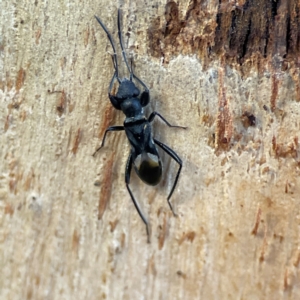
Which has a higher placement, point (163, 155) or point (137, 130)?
point (137, 130)

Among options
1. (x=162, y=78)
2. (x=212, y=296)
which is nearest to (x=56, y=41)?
(x=162, y=78)

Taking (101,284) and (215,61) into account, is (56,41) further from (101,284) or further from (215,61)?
(101,284)

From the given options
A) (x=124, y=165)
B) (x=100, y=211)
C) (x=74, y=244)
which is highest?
(x=124, y=165)

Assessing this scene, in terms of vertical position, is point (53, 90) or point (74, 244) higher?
point (53, 90)
